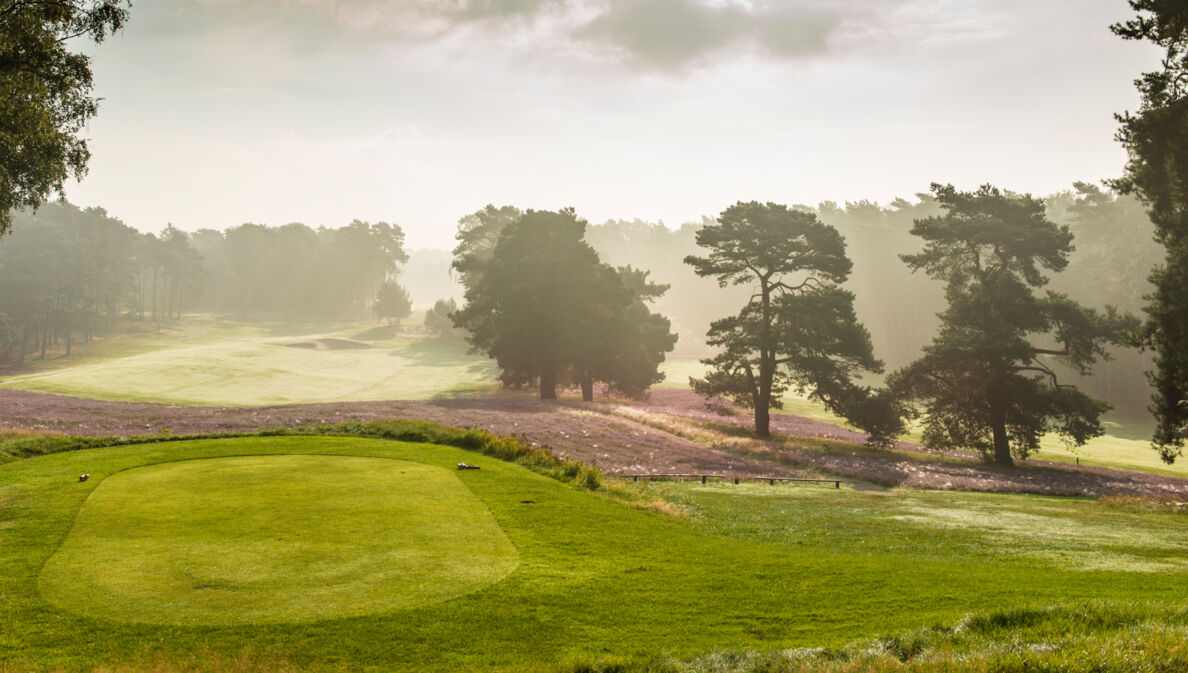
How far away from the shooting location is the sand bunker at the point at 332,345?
99250 millimetres

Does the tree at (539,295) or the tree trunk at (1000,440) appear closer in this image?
the tree trunk at (1000,440)

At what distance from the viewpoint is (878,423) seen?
3953 cm

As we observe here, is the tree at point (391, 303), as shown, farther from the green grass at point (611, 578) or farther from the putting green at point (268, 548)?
the putting green at point (268, 548)

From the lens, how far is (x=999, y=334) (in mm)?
37906

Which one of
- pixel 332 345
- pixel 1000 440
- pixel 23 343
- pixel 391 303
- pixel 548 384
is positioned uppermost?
pixel 391 303

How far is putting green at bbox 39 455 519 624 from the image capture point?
9.07 metres

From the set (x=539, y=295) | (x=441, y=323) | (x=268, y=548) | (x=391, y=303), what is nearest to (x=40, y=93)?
(x=268, y=548)

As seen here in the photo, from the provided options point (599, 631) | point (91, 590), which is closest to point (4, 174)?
point (91, 590)

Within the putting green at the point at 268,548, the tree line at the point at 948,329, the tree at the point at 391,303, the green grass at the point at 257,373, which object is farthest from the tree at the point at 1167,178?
the tree at the point at 391,303

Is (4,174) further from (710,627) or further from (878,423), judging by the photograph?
(878,423)

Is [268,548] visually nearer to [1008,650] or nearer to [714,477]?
[1008,650]

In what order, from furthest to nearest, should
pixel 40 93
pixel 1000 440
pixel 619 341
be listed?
pixel 619 341 < pixel 1000 440 < pixel 40 93

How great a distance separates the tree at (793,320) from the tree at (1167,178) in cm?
1404

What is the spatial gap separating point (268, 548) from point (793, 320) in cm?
3621
